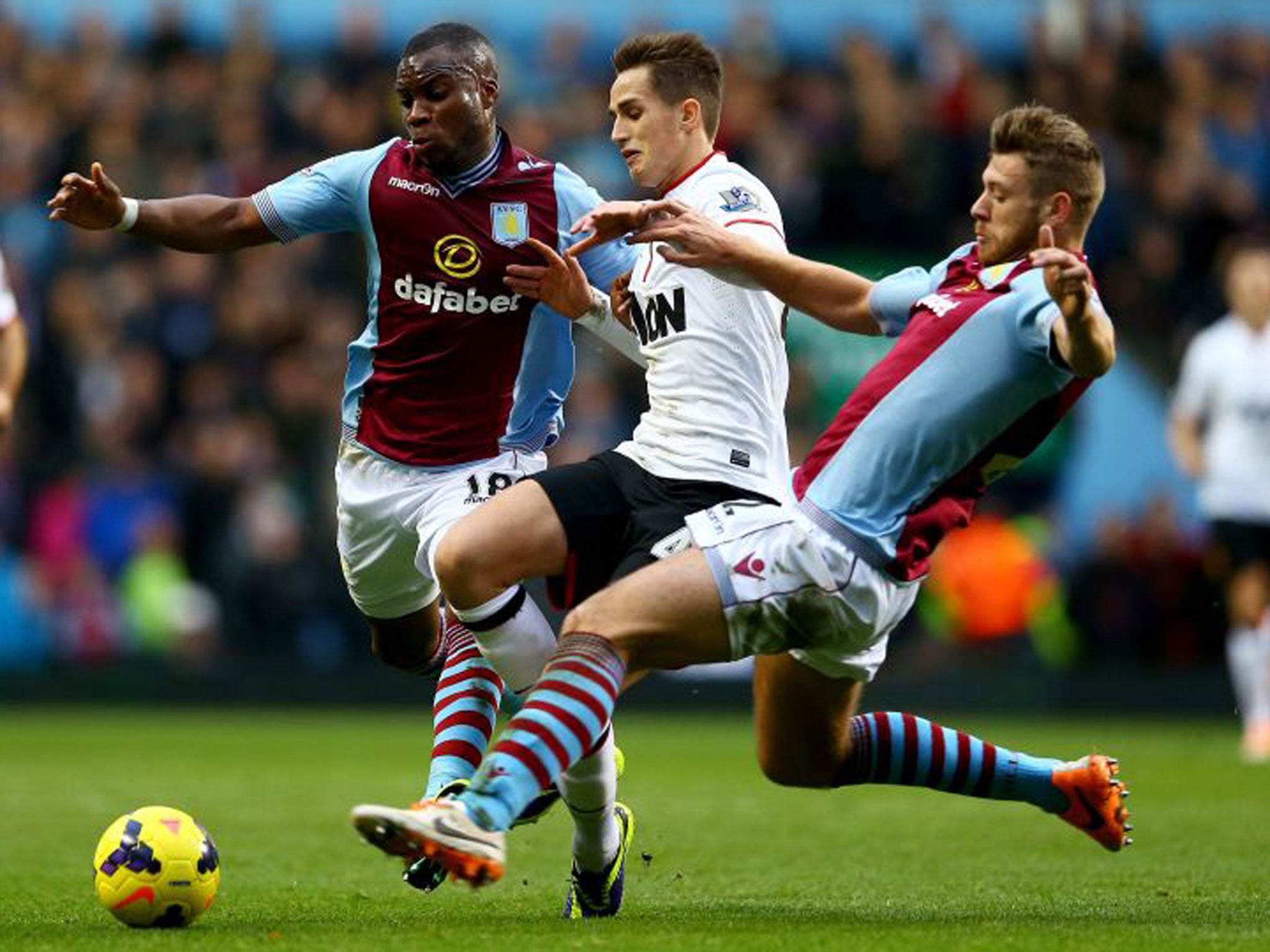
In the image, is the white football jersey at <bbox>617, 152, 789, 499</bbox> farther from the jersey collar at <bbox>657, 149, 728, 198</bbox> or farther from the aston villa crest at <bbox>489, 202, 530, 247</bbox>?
the aston villa crest at <bbox>489, 202, 530, 247</bbox>

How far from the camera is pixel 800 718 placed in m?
6.66

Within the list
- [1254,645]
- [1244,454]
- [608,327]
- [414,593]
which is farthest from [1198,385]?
[608,327]

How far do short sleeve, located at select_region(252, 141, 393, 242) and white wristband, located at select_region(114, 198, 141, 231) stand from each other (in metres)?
0.39

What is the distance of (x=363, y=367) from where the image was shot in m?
7.67

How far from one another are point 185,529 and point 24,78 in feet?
12.7

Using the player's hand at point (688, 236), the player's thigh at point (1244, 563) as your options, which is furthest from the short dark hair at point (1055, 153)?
the player's thigh at point (1244, 563)

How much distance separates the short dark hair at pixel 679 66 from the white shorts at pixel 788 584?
137 cm

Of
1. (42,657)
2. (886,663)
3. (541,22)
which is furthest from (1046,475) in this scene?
(42,657)

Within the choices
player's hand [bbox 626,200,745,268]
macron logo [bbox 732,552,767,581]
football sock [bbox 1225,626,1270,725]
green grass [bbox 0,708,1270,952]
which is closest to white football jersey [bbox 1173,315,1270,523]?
football sock [bbox 1225,626,1270,725]

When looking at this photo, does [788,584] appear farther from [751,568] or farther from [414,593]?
[414,593]

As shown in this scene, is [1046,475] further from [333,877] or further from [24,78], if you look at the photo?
[333,877]

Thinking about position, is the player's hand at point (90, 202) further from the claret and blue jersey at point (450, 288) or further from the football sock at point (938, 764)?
the football sock at point (938, 764)

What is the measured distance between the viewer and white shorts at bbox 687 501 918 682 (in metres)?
5.99

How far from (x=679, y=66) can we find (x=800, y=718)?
197 centimetres
